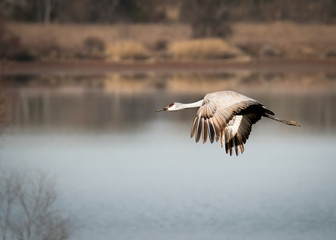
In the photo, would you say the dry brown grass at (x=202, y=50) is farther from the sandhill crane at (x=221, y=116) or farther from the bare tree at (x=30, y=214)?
the sandhill crane at (x=221, y=116)

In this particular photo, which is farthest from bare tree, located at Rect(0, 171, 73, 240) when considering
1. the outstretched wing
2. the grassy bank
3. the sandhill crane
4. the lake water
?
the grassy bank

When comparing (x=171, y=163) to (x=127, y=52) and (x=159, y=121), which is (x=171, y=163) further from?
(x=127, y=52)

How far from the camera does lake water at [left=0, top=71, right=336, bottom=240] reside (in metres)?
24.9

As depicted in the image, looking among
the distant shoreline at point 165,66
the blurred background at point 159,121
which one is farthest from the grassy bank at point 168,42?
the distant shoreline at point 165,66

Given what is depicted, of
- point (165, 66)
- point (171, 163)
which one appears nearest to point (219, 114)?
point (171, 163)

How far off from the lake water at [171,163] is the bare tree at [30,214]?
34.7 inches

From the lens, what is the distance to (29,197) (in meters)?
25.6

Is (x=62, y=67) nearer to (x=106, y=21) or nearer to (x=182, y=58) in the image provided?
(x=182, y=58)

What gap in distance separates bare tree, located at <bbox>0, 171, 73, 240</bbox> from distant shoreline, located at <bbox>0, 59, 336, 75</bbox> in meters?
24.9

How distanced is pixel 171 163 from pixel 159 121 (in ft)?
36.9

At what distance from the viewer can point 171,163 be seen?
104 ft

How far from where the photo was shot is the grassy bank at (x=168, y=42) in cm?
5331

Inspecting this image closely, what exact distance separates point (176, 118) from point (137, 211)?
1927 centimetres

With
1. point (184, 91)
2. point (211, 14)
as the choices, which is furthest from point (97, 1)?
point (184, 91)
